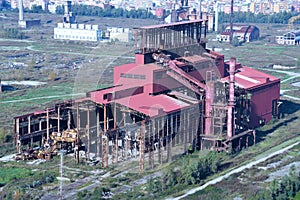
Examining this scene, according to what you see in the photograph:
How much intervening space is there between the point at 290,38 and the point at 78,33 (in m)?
15.7

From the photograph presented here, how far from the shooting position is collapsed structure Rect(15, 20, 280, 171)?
15961 mm

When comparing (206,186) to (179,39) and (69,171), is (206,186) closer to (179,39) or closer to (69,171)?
(69,171)

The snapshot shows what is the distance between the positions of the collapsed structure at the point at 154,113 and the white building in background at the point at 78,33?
89.3ft

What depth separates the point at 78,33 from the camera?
47375 millimetres

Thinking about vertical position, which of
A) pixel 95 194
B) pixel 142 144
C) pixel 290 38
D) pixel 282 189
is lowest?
pixel 95 194

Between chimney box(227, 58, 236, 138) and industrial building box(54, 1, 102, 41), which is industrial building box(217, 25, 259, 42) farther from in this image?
chimney box(227, 58, 236, 138)

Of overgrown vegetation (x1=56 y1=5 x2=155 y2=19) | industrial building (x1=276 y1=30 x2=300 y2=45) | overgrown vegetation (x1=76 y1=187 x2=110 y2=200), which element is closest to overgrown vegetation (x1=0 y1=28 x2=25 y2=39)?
overgrown vegetation (x1=56 y1=5 x2=155 y2=19)

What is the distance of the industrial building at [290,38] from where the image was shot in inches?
1797

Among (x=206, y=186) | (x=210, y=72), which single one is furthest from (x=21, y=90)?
(x=206, y=186)

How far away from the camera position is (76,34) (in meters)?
47.6

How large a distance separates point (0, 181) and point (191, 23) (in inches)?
335

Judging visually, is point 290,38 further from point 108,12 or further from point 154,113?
point 154,113

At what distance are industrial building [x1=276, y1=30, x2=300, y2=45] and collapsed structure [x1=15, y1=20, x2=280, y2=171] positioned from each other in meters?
27.3

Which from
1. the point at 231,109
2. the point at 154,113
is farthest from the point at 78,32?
the point at 154,113
